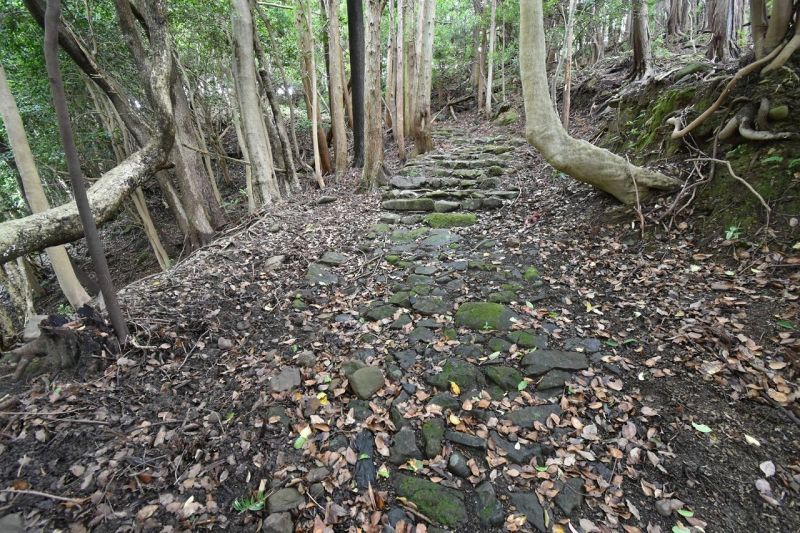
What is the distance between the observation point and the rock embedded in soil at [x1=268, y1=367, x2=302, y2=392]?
2.80 metres

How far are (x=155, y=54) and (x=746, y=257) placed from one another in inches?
231

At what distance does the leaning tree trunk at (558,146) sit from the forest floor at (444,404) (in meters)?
0.68

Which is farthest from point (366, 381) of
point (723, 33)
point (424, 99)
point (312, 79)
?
point (424, 99)

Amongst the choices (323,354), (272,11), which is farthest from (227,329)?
(272,11)

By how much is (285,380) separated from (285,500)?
95 cm

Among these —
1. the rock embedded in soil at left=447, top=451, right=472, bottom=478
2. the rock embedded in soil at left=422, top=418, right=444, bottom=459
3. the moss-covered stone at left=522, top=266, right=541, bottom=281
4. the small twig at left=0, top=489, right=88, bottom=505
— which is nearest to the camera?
the small twig at left=0, top=489, right=88, bottom=505

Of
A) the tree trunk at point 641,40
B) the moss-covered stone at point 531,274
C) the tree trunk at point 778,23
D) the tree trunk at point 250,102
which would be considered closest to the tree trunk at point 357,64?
the tree trunk at point 250,102

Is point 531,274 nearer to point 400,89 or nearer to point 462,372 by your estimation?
point 462,372

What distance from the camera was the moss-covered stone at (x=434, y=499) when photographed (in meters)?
2.01

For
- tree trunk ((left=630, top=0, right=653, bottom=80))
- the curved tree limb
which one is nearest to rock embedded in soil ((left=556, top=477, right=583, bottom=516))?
the curved tree limb

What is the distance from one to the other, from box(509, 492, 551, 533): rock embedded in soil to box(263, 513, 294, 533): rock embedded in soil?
123 centimetres

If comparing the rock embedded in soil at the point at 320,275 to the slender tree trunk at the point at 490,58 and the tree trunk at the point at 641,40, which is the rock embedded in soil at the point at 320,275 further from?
the slender tree trunk at the point at 490,58

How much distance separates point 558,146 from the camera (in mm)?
4961

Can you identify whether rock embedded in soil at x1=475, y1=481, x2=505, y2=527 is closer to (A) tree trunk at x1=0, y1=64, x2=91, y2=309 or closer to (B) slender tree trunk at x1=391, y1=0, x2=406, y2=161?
(A) tree trunk at x1=0, y1=64, x2=91, y2=309
